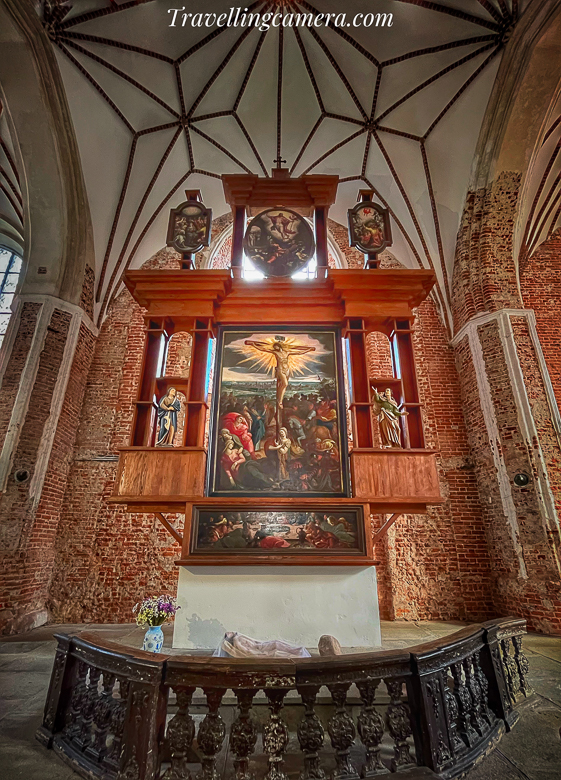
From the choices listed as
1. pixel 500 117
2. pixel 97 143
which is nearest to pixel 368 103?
pixel 500 117

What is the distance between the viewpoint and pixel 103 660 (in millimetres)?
2336

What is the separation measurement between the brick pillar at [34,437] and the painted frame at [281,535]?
12.7ft

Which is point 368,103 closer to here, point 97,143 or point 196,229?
point 196,229

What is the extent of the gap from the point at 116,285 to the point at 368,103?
279 inches

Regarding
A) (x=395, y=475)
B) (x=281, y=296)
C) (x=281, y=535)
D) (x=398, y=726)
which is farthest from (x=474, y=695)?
(x=281, y=296)

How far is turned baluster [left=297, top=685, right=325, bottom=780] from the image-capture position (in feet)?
6.51

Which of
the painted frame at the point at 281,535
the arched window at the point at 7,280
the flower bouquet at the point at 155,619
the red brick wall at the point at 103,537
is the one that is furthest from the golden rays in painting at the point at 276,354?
the arched window at the point at 7,280

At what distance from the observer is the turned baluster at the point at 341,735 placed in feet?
6.70

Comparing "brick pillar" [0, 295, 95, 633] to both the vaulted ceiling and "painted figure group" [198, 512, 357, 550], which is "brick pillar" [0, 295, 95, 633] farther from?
"painted figure group" [198, 512, 357, 550]

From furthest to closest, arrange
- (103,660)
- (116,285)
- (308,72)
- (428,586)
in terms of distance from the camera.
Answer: (116,285) < (308,72) < (428,586) < (103,660)

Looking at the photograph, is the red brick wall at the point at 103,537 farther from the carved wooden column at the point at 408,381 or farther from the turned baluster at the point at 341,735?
the turned baluster at the point at 341,735

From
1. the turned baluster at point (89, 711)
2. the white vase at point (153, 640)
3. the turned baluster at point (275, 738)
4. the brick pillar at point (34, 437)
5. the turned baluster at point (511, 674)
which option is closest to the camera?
the turned baluster at point (275, 738)

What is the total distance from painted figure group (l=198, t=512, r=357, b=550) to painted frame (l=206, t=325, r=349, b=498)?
30 cm

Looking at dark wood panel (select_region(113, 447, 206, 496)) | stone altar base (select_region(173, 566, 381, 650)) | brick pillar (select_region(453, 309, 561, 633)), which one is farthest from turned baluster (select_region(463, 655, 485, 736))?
brick pillar (select_region(453, 309, 561, 633))
